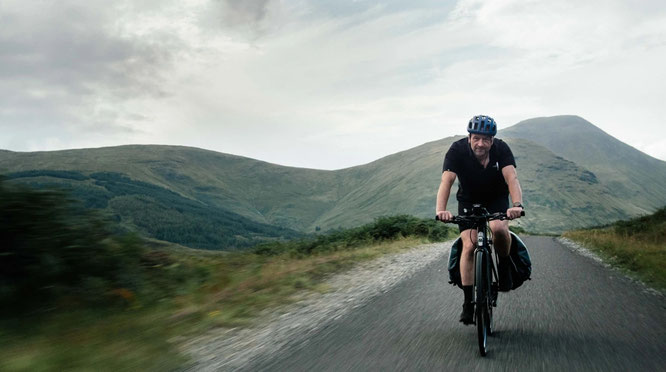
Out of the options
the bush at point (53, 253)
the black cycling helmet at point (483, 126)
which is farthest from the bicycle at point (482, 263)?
the bush at point (53, 253)

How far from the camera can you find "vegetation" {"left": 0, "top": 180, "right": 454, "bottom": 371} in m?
4.84

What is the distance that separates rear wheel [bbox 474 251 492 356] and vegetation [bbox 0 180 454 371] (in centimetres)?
273

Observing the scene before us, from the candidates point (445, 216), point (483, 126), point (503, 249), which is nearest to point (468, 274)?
point (503, 249)

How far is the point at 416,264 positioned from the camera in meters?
13.5

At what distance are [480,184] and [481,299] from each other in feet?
4.49

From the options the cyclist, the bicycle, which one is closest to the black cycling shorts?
the cyclist

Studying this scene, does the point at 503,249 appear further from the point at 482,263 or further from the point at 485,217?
the point at 485,217

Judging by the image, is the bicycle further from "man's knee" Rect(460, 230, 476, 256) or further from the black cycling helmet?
the black cycling helmet

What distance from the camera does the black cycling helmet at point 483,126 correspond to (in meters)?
5.37

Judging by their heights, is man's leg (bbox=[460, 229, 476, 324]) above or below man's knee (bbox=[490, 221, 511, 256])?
below

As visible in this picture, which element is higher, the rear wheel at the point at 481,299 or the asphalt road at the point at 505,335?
the rear wheel at the point at 481,299

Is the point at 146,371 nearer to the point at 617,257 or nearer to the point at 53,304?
the point at 53,304

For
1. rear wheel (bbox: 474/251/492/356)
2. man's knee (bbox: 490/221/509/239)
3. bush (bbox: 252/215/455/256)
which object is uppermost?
man's knee (bbox: 490/221/509/239)

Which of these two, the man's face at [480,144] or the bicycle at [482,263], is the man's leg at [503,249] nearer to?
the bicycle at [482,263]
